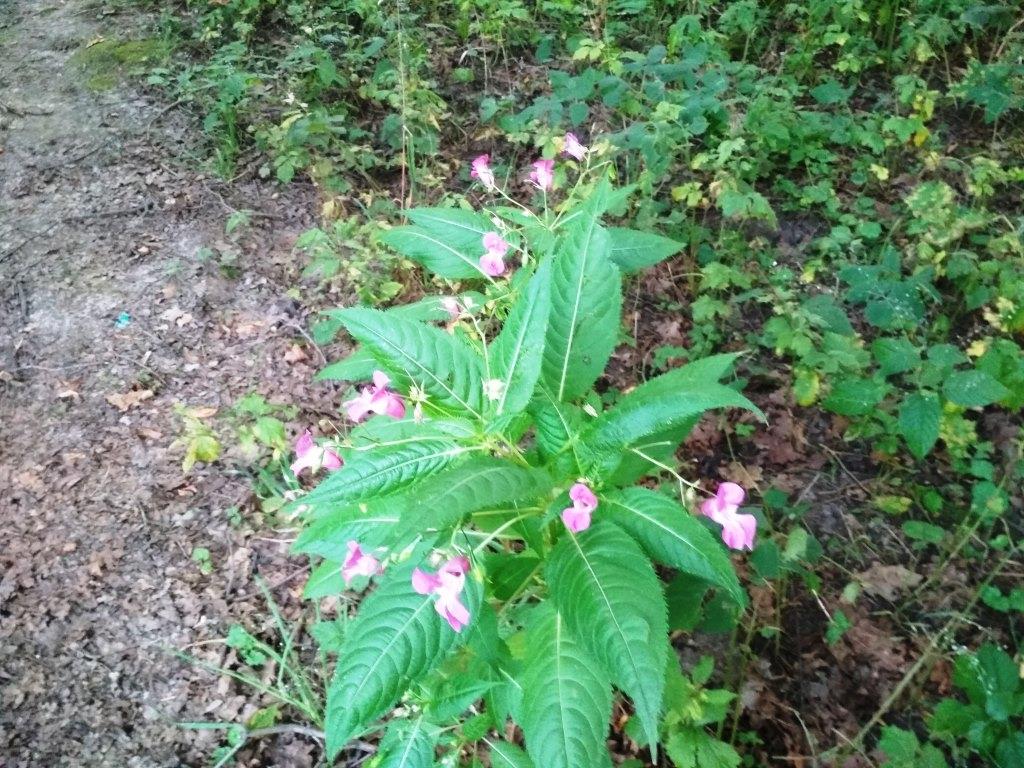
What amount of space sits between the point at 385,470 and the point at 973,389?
87.0 inches

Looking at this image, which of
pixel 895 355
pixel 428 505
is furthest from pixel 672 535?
pixel 895 355

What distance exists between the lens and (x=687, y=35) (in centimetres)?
420

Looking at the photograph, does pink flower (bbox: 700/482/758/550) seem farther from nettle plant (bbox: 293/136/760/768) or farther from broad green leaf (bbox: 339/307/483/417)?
broad green leaf (bbox: 339/307/483/417)

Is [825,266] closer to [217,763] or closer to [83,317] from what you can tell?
[217,763]

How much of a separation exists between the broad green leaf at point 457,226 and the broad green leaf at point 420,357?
514 millimetres

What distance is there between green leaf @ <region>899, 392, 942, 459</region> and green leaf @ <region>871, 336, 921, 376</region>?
0.12 meters

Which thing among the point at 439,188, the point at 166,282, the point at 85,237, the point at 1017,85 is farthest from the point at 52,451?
the point at 1017,85

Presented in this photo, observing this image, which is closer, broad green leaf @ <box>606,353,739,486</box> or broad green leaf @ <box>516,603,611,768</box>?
broad green leaf @ <box>516,603,611,768</box>

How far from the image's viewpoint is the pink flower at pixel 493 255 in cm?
176

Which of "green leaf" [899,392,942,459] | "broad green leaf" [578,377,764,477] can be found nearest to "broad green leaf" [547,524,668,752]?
"broad green leaf" [578,377,764,477]

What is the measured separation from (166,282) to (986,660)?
3.35m

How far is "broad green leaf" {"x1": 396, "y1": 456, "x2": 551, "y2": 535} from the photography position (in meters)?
1.11

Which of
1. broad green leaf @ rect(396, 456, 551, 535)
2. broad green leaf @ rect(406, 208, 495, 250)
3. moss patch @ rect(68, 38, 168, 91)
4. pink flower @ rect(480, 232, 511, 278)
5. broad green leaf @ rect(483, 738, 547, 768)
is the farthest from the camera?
moss patch @ rect(68, 38, 168, 91)

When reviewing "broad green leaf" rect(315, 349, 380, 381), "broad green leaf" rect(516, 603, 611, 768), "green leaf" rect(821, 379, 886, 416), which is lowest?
"green leaf" rect(821, 379, 886, 416)
